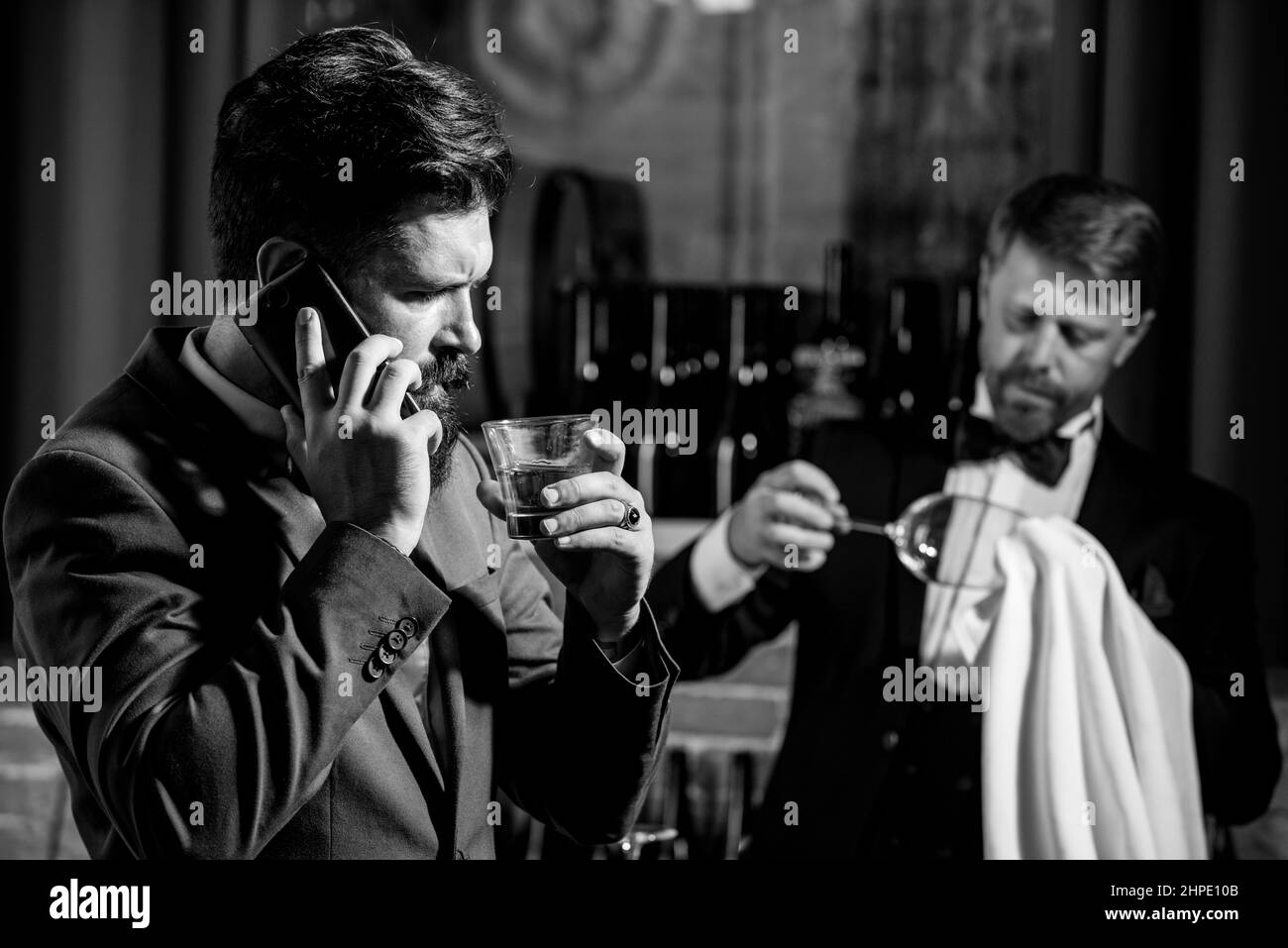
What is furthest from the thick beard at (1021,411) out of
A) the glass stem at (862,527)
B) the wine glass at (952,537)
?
the glass stem at (862,527)

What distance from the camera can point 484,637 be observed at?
1.09m

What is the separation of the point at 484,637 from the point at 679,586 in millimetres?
638

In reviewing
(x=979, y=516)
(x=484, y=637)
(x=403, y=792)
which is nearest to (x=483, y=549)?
(x=484, y=637)

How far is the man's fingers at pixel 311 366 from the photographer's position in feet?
2.97

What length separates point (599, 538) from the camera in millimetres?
958

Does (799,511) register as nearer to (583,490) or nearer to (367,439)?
(583,490)

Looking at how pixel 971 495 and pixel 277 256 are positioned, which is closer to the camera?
pixel 277 256

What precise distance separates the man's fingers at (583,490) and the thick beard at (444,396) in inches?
4.4

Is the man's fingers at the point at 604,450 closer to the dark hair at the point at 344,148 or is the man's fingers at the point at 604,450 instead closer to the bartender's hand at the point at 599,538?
the bartender's hand at the point at 599,538

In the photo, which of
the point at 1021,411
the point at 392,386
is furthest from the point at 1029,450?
the point at 392,386

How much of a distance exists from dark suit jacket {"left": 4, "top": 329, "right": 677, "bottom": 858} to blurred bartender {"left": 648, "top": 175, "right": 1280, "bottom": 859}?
553mm

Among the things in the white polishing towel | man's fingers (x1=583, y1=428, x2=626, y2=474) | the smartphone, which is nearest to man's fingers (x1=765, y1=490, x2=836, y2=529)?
the white polishing towel

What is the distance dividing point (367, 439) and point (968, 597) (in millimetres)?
973

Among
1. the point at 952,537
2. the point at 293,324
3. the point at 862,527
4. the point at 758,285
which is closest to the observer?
the point at 293,324
